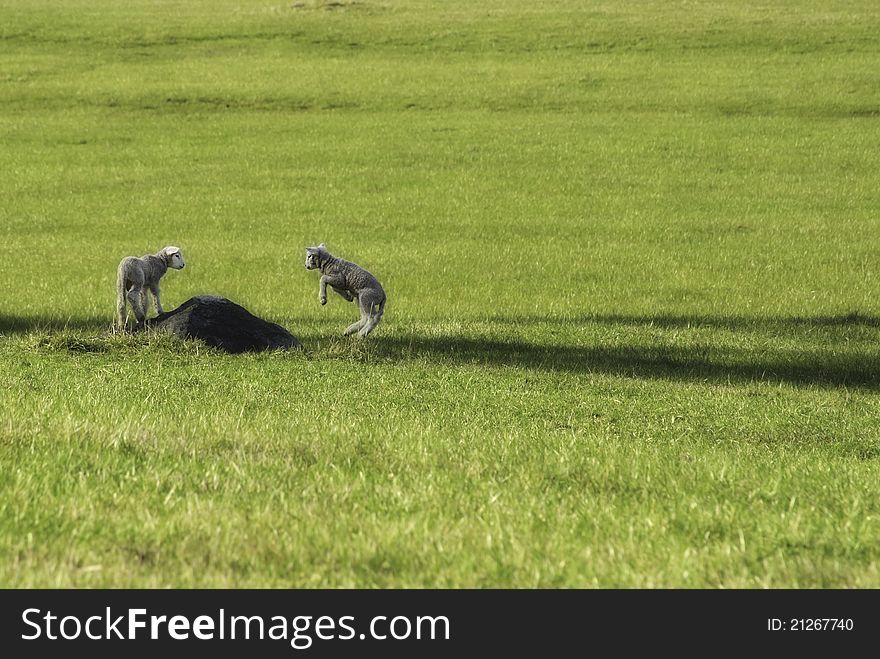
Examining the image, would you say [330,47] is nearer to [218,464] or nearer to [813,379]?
[813,379]

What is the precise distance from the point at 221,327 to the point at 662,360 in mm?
5928

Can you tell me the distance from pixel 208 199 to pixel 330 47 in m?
26.1

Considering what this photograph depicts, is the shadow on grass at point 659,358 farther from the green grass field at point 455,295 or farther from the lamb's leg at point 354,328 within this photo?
the lamb's leg at point 354,328

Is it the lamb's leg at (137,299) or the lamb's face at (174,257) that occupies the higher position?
the lamb's face at (174,257)

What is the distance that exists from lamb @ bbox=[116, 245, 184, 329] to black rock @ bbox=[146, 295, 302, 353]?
1.35 feet

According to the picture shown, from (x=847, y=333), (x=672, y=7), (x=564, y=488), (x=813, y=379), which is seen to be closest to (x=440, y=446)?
(x=564, y=488)

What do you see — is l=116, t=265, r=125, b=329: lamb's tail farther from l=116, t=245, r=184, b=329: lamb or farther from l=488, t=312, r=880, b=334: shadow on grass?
l=488, t=312, r=880, b=334: shadow on grass

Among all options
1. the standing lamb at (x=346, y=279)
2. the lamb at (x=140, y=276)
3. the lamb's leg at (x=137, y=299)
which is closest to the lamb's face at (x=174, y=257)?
the lamb at (x=140, y=276)

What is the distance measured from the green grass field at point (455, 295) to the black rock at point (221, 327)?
1.87 feet

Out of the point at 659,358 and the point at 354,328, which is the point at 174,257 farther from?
the point at 659,358

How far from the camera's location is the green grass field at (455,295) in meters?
6.03

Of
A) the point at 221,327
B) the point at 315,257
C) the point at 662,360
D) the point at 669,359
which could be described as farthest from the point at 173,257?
the point at 669,359

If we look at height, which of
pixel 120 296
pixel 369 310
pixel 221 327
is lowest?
pixel 221 327

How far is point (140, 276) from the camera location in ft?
46.7
